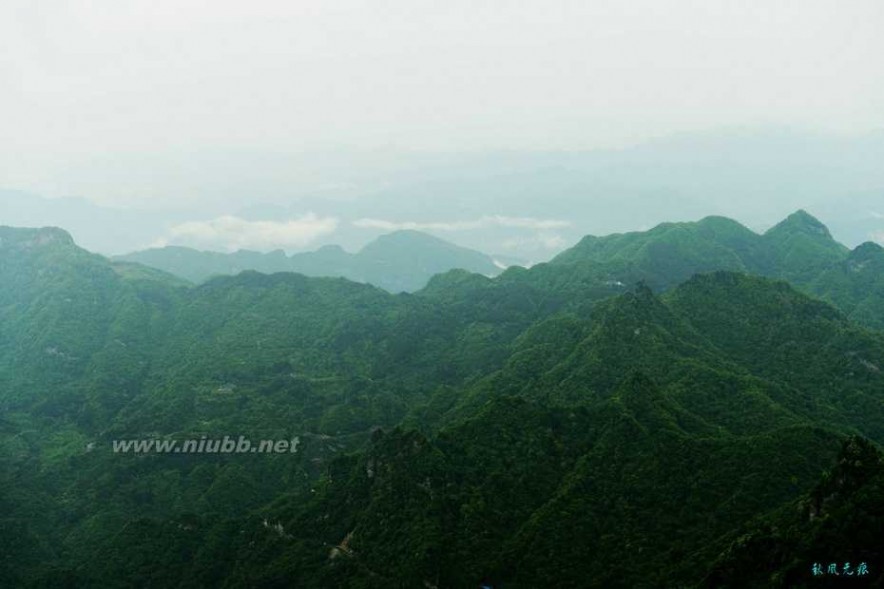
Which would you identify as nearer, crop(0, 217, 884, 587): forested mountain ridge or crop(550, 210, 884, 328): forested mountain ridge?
crop(0, 217, 884, 587): forested mountain ridge

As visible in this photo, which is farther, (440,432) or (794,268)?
(794,268)

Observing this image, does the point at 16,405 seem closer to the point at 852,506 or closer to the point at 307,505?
the point at 307,505

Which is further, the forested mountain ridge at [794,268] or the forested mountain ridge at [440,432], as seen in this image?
the forested mountain ridge at [794,268]

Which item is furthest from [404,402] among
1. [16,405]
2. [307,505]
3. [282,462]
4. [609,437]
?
[16,405]

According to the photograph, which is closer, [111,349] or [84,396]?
[84,396]

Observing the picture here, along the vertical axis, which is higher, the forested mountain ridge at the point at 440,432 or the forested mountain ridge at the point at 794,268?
the forested mountain ridge at the point at 794,268

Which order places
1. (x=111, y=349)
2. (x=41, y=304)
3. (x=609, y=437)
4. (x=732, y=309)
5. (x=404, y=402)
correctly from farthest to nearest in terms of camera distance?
(x=41, y=304), (x=111, y=349), (x=404, y=402), (x=732, y=309), (x=609, y=437)

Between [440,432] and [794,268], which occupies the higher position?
[794,268]

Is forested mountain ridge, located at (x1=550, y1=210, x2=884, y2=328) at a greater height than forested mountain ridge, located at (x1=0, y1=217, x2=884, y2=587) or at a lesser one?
greater
